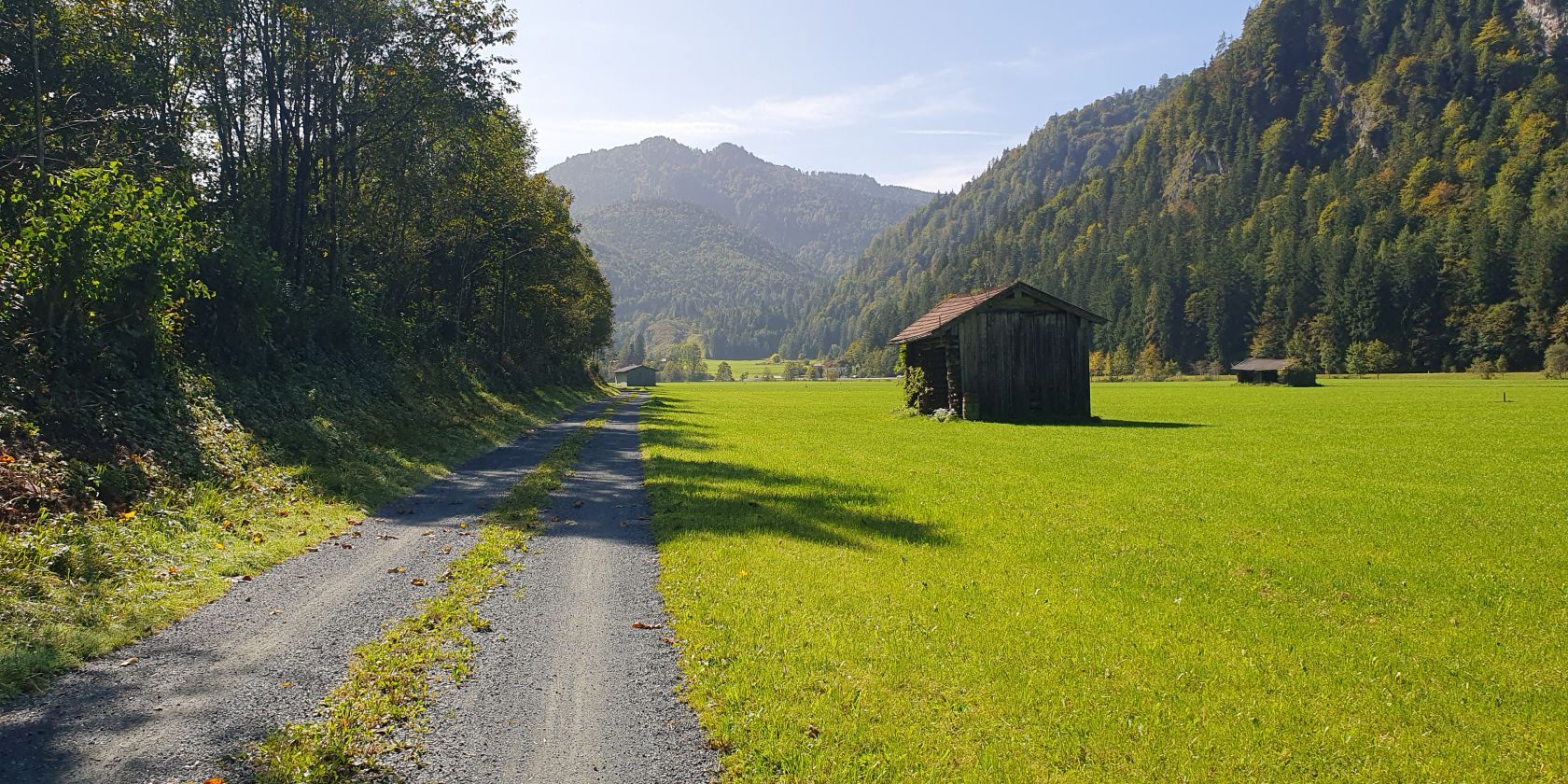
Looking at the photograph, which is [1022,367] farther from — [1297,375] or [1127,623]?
[1297,375]

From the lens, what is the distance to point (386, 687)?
218 inches

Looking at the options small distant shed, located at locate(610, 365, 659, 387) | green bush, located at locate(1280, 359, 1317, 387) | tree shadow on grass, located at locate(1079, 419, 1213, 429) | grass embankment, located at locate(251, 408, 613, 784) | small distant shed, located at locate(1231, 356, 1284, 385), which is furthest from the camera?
small distant shed, located at locate(610, 365, 659, 387)

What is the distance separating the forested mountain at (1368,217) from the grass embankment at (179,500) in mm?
136532

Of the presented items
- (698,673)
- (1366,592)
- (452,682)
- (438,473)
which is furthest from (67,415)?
(1366,592)

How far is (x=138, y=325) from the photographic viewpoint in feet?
42.7

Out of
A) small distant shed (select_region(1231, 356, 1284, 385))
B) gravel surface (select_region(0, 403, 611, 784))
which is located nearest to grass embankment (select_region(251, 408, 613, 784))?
gravel surface (select_region(0, 403, 611, 784))

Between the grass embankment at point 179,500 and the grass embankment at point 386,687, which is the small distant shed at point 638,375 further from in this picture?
the grass embankment at point 386,687

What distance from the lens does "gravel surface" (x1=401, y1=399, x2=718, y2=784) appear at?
4504mm

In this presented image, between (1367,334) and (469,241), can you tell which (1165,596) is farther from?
(1367,334)

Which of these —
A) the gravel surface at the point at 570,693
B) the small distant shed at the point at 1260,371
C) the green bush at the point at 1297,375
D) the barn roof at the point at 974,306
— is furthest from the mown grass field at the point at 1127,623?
the small distant shed at the point at 1260,371

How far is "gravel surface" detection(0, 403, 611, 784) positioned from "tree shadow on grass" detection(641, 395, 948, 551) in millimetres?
3963

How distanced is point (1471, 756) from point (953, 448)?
19.3 m

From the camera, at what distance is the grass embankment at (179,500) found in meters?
6.62

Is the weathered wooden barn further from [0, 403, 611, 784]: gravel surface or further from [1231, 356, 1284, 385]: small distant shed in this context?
[1231, 356, 1284, 385]: small distant shed
